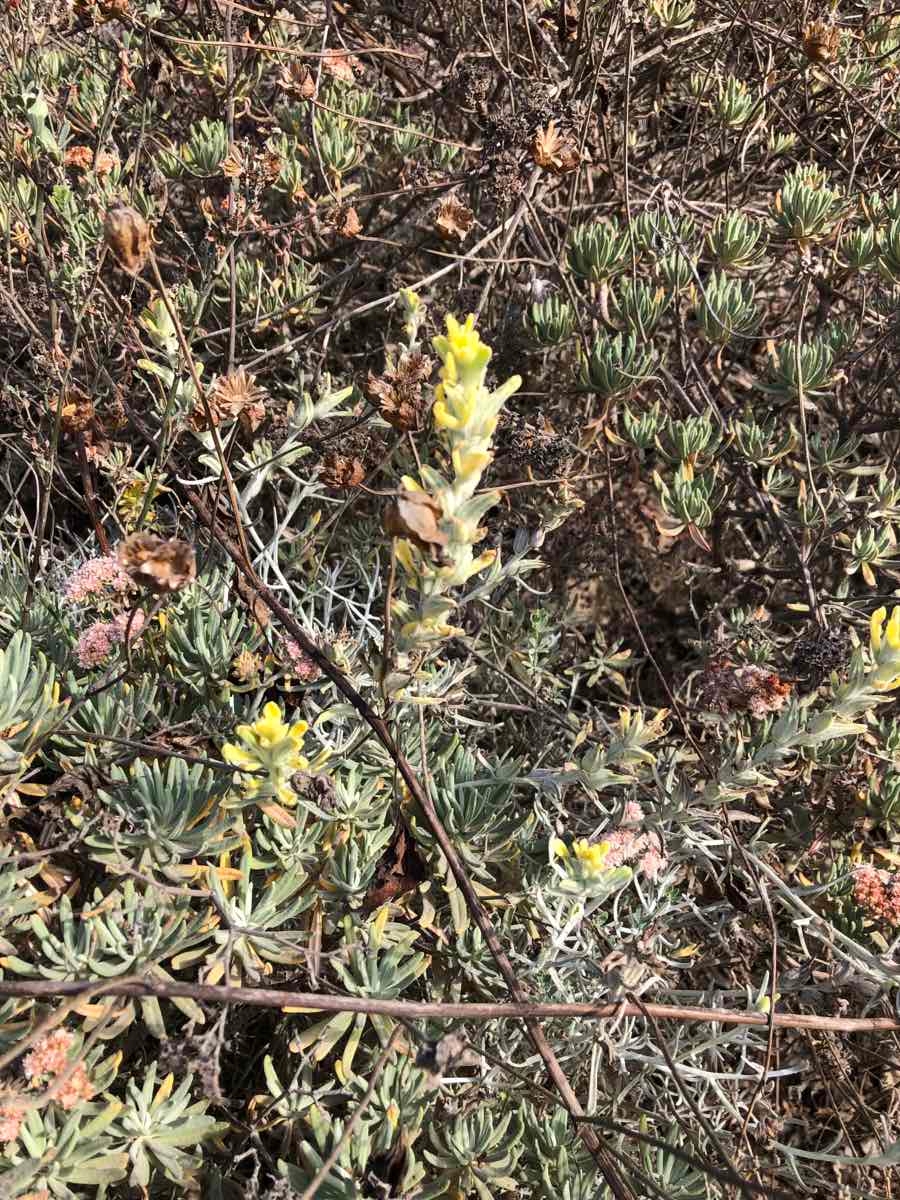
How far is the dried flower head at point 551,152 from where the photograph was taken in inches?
86.4

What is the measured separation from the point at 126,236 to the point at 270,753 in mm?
809

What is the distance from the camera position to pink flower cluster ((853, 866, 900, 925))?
1900mm

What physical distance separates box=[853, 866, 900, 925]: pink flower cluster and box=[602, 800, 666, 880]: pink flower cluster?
0.39 metres

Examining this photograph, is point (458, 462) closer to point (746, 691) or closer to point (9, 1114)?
point (746, 691)

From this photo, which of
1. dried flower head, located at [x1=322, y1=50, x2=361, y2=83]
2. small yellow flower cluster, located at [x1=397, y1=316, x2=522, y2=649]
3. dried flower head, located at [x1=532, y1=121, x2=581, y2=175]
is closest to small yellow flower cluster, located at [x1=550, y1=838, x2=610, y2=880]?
small yellow flower cluster, located at [x1=397, y1=316, x2=522, y2=649]

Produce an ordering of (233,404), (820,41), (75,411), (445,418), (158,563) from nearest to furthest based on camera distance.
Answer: (445,418) → (158,563) → (233,404) → (75,411) → (820,41)

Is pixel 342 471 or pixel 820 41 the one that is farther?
pixel 820 41

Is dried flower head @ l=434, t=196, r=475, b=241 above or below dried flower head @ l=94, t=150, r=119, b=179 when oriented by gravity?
below

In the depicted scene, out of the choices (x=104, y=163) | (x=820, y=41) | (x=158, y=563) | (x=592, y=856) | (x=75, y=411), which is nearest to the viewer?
(x=158, y=563)

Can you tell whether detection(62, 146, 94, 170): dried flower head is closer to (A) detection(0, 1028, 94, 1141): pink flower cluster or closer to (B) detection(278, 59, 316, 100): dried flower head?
(B) detection(278, 59, 316, 100): dried flower head

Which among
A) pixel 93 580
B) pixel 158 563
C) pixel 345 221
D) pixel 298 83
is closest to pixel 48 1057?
pixel 158 563

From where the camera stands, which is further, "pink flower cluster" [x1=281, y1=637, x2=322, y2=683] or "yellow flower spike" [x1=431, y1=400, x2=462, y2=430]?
"pink flower cluster" [x1=281, y1=637, x2=322, y2=683]

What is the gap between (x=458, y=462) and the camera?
1308mm

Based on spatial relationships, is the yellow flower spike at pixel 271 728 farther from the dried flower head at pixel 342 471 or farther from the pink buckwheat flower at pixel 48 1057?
the dried flower head at pixel 342 471
